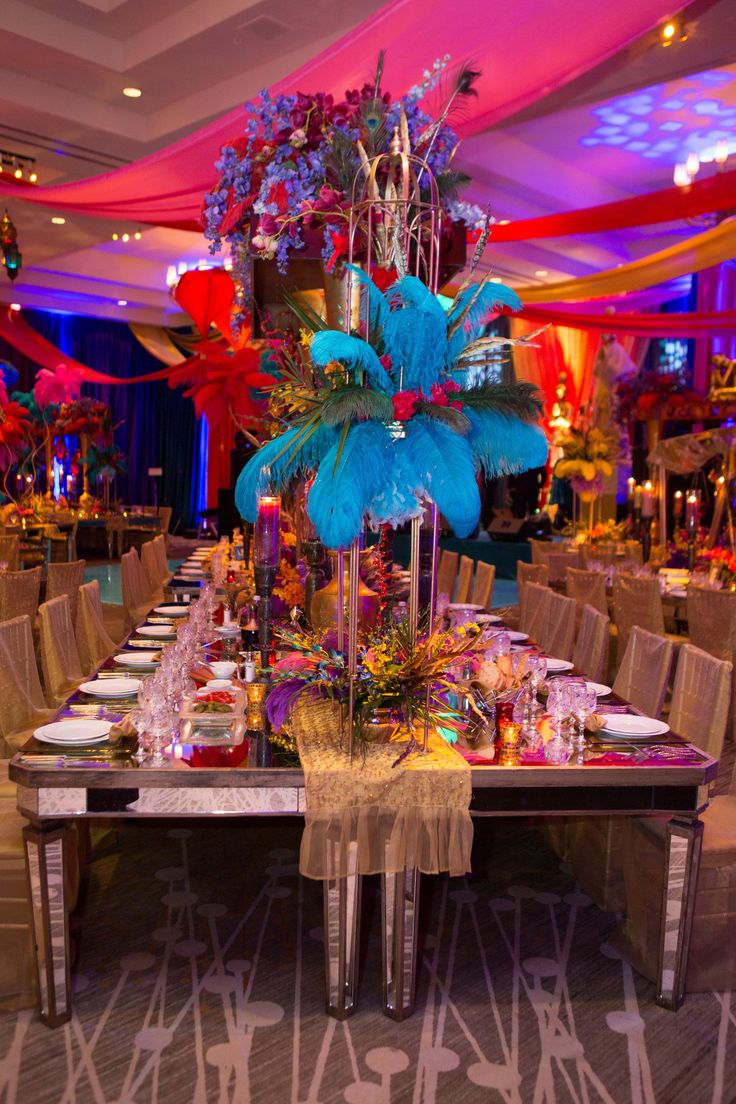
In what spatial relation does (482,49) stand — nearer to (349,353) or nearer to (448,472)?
(349,353)

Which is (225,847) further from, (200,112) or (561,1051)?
(200,112)

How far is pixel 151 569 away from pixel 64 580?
144cm

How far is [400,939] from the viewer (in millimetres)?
2695

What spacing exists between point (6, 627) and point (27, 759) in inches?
59.4

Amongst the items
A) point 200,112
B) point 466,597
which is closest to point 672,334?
point 466,597

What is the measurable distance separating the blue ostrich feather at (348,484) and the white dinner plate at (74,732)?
0.89 m

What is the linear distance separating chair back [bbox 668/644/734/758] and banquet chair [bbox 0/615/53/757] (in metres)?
2.38

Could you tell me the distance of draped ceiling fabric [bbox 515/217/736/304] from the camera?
23.6 feet

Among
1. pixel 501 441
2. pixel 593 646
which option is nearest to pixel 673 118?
pixel 593 646

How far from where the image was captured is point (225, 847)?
156 inches

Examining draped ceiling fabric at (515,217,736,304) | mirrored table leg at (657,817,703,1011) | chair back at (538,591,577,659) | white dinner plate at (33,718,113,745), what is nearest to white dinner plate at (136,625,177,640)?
white dinner plate at (33,718,113,745)

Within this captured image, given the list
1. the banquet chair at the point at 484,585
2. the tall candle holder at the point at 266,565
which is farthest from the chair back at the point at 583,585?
the tall candle holder at the point at 266,565

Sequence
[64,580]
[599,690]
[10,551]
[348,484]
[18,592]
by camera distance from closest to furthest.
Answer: [348,484] < [599,690] < [18,592] < [64,580] < [10,551]

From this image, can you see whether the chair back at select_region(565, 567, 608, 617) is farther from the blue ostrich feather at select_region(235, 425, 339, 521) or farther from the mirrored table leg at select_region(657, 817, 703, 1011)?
the blue ostrich feather at select_region(235, 425, 339, 521)
